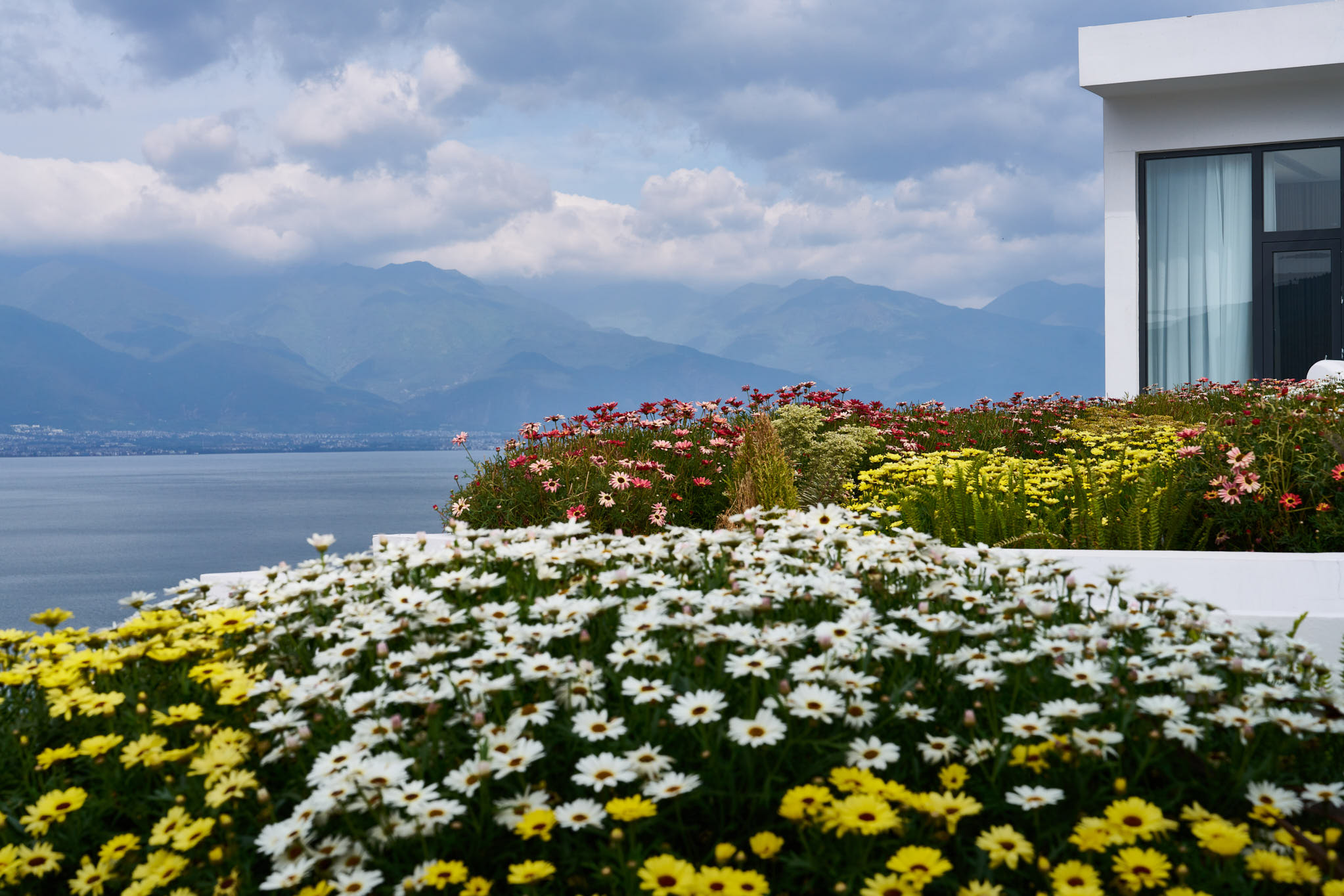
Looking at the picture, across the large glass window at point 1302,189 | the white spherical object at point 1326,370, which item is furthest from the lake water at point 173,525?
the large glass window at point 1302,189

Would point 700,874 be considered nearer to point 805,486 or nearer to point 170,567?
point 805,486

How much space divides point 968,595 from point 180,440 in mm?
175572

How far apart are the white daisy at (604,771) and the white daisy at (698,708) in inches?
5.0

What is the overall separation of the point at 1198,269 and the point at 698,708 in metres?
12.3

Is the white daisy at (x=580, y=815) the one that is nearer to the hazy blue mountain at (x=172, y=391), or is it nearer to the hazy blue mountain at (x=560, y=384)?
the hazy blue mountain at (x=560, y=384)

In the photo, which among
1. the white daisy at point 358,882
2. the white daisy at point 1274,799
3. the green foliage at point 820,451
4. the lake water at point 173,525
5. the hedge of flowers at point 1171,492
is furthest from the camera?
the lake water at point 173,525

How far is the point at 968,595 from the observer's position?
2418 millimetres

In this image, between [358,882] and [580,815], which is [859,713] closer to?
[580,815]

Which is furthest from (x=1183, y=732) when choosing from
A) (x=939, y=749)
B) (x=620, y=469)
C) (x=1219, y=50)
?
(x=1219, y=50)

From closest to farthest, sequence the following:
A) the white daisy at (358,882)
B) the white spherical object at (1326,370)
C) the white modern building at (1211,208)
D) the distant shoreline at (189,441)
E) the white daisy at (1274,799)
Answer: the white daisy at (358,882), the white daisy at (1274,799), the white spherical object at (1326,370), the white modern building at (1211,208), the distant shoreline at (189,441)

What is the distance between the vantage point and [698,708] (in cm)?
174

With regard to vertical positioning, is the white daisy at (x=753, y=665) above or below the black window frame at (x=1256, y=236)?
below

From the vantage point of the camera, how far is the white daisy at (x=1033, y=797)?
163cm

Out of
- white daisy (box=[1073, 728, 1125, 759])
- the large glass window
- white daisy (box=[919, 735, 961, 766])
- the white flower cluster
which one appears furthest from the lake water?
the large glass window
